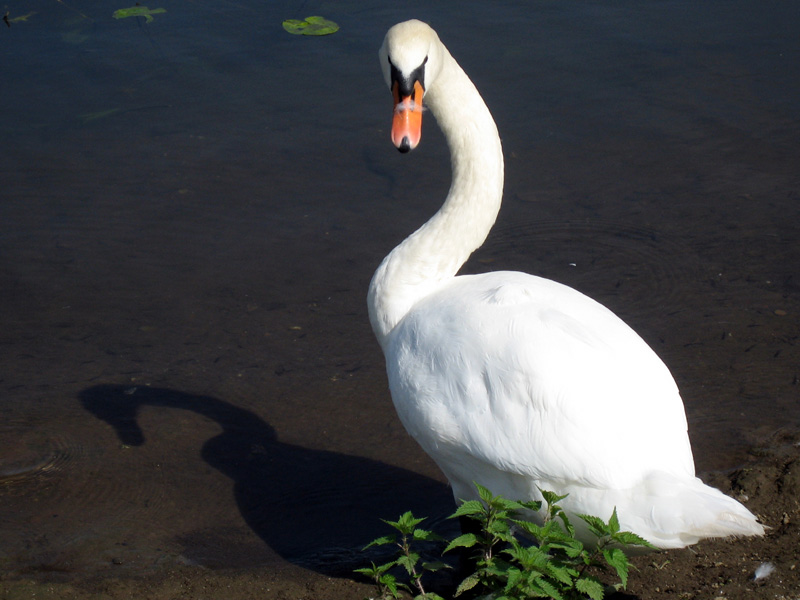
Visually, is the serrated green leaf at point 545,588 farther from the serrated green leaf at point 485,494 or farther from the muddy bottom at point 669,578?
the muddy bottom at point 669,578

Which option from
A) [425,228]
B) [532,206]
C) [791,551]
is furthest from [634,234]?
[791,551]

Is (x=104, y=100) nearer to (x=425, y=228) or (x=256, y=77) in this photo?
(x=256, y=77)

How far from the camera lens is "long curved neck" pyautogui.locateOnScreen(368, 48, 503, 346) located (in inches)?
153

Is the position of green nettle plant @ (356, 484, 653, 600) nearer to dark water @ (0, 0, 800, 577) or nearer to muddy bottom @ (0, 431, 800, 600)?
muddy bottom @ (0, 431, 800, 600)

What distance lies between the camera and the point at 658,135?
7.52 meters

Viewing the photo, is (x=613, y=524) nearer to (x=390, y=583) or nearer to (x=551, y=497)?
(x=551, y=497)

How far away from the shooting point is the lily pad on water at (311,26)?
8781 mm

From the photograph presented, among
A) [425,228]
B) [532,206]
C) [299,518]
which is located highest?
[425,228]

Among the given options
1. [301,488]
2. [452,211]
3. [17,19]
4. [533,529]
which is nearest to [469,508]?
[533,529]

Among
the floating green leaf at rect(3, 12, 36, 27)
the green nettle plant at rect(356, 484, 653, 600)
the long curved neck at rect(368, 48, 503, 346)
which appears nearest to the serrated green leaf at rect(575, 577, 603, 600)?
the green nettle plant at rect(356, 484, 653, 600)

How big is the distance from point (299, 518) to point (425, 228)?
5.09 ft

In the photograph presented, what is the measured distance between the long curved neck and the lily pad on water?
5197 mm

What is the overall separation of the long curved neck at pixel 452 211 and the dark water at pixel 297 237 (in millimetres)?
1144

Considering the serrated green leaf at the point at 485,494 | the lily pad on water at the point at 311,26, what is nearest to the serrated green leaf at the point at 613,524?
the serrated green leaf at the point at 485,494
